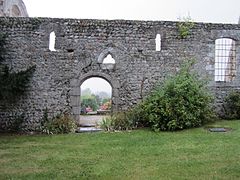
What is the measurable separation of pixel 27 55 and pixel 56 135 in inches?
127

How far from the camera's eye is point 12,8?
57.1ft

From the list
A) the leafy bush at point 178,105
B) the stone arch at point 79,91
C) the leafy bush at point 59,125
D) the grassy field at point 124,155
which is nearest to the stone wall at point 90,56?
the stone arch at point 79,91

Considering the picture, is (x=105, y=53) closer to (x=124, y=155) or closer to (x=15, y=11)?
(x=124, y=155)

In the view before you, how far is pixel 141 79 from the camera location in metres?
13.5

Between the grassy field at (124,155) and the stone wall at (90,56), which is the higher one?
→ the stone wall at (90,56)

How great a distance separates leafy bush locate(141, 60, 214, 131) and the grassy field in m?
0.49

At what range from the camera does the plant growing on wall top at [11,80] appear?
12.4 m

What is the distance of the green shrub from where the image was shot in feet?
40.8

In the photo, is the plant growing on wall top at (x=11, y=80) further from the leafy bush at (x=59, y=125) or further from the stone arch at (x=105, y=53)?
the stone arch at (x=105, y=53)

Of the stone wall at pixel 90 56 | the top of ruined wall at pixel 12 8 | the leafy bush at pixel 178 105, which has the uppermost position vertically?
the top of ruined wall at pixel 12 8

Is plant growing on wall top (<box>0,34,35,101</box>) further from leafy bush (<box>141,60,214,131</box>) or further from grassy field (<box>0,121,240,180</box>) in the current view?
leafy bush (<box>141,60,214,131</box>)

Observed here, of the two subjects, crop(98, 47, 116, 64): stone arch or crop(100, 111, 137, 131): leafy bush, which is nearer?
crop(100, 111, 137, 131): leafy bush

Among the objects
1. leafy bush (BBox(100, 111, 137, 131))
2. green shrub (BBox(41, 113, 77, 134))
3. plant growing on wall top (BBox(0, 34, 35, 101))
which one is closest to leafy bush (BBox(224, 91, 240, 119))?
leafy bush (BBox(100, 111, 137, 131))

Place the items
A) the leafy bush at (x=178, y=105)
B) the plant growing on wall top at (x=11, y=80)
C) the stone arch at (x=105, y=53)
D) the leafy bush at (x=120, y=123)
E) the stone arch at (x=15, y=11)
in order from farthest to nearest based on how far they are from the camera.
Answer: the stone arch at (x=15, y=11) → the stone arch at (x=105, y=53) → the leafy bush at (x=120, y=123) → the plant growing on wall top at (x=11, y=80) → the leafy bush at (x=178, y=105)
